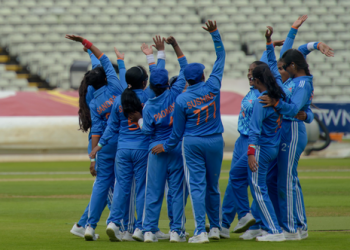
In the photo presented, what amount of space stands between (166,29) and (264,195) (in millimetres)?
21984

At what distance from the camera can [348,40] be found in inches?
1112

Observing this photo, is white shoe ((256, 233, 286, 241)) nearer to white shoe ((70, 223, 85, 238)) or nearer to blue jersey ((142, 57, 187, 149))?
blue jersey ((142, 57, 187, 149))

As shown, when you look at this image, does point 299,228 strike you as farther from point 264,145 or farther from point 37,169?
point 37,169

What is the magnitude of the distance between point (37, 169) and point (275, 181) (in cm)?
1093

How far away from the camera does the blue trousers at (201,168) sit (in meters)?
5.82

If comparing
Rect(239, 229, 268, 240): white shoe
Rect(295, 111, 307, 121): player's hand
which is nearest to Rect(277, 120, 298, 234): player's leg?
Rect(295, 111, 307, 121): player's hand

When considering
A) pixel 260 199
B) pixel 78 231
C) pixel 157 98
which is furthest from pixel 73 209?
pixel 260 199

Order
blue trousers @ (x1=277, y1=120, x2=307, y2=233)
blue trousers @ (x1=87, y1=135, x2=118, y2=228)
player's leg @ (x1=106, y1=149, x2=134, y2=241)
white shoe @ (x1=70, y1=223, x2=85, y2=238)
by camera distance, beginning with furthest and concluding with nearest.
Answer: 1. white shoe @ (x1=70, y1=223, x2=85, y2=238)
2. blue trousers @ (x1=87, y1=135, x2=118, y2=228)
3. blue trousers @ (x1=277, y1=120, x2=307, y2=233)
4. player's leg @ (x1=106, y1=149, x2=134, y2=241)

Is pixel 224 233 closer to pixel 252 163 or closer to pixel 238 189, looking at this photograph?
pixel 238 189

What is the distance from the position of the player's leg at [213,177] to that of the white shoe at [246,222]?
0.31 meters

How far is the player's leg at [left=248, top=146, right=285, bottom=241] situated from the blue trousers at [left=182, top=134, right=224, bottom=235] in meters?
0.43

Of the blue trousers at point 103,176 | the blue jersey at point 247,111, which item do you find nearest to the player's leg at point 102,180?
the blue trousers at point 103,176

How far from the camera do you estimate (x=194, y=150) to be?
587 cm

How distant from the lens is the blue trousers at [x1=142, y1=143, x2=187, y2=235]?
593 cm
